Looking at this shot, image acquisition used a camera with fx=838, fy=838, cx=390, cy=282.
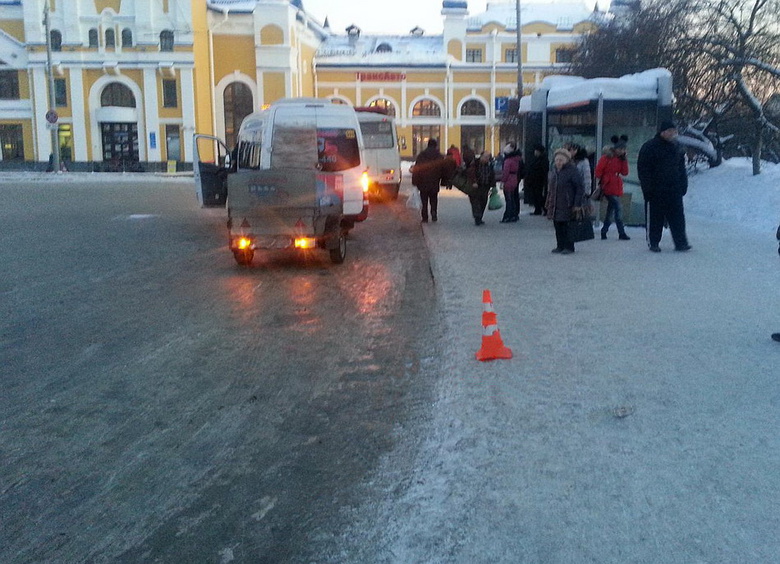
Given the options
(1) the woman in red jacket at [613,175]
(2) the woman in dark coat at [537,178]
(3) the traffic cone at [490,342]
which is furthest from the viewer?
(2) the woman in dark coat at [537,178]

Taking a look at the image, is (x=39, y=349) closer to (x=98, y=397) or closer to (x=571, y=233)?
(x=98, y=397)

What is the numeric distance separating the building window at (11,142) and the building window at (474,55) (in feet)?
115

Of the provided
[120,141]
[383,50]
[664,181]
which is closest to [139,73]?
[120,141]

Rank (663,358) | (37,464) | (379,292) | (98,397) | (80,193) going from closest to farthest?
(37,464), (98,397), (663,358), (379,292), (80,193)

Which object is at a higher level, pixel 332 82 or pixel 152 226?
pixel 332 82

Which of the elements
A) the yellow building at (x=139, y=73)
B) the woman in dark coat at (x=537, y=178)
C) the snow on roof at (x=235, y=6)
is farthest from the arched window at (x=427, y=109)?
the woman in dark coat at (x=537, y=178)

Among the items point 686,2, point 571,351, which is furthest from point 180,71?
point 571,351

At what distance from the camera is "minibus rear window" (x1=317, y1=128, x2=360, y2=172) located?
15.3m

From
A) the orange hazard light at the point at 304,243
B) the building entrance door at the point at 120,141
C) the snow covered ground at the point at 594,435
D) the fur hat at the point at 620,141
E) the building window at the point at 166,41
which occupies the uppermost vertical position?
the building window at the point at 166,41

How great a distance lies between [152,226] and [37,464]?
47.0 ft

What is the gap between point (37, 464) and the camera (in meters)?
4.87

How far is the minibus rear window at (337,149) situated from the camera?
1526cm

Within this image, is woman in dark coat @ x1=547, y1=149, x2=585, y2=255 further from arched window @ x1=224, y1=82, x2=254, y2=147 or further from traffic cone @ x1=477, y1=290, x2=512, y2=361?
arched window @ x1=224, y1=82, x2=254, y2=147

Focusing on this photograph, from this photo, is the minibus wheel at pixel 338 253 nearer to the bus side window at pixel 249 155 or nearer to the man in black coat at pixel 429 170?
the bus side window at pixel 249 155
